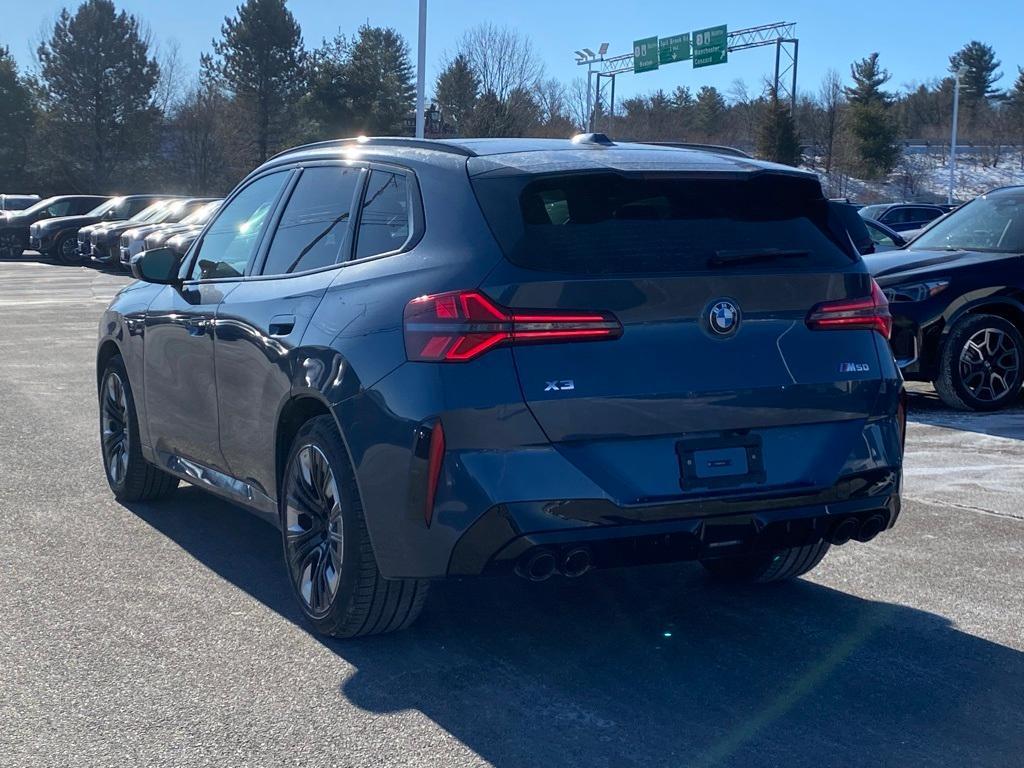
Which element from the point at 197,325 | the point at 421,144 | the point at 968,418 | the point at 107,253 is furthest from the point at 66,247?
the point at 421,144

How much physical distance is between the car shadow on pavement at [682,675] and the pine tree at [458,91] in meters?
48.4

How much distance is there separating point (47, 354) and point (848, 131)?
56.4 metres

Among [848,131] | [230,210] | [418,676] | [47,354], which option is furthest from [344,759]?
[848,131]

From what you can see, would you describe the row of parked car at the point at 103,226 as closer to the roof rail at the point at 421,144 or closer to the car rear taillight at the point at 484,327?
the roof rail at the point at 421,144

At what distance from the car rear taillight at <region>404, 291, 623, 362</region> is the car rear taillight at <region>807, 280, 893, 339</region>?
765 mm

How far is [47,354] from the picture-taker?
46.3 feet

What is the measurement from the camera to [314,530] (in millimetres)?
4832

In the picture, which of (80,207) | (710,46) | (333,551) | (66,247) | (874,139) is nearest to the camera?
(333,551)

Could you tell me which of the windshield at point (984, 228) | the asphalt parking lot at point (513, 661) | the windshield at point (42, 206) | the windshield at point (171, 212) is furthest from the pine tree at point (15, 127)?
the asphalt parking lot at point (513, 661)

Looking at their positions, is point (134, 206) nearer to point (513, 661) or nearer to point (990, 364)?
point (990, 364)

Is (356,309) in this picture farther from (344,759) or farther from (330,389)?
(344,759)

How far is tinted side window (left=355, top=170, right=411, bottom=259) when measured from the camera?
4.64m

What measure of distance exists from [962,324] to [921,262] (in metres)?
0.64

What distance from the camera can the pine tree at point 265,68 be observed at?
2702 inches
